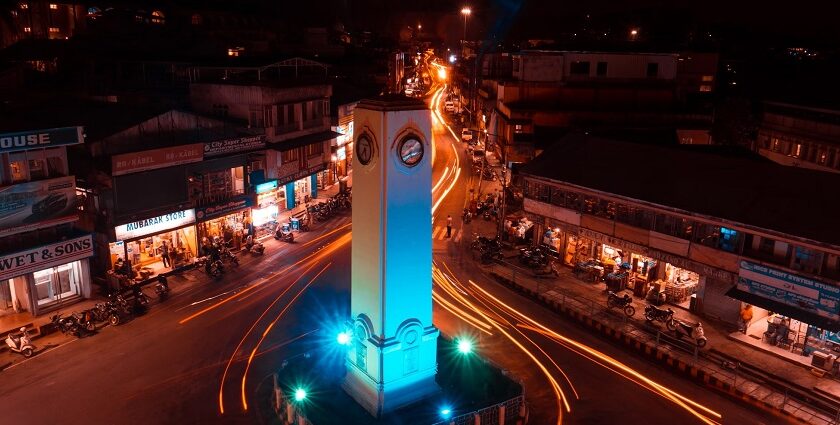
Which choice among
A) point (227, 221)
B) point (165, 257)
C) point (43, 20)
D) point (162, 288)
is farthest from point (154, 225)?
point (43, 20)

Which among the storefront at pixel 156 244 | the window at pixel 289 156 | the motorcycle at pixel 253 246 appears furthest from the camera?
the window at pixel 289 156

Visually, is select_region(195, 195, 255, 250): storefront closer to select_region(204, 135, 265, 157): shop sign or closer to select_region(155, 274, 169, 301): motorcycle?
select_region(204, 135, 265, 157): shop sign

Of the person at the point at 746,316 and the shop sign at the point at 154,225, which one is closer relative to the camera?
the person at the point at 746,316

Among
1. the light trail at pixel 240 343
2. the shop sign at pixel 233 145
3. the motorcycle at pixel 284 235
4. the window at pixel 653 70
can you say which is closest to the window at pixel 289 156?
the shop sign at pixel 233 145

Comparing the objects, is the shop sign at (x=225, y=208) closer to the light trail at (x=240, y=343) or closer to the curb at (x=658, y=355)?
the light trail at (x=240, y=343)

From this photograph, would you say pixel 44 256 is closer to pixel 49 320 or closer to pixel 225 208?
pixel 49 320

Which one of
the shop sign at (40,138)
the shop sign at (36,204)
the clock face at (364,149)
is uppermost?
the clock face at (364,149)

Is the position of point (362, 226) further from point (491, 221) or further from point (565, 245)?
point (491, 221)

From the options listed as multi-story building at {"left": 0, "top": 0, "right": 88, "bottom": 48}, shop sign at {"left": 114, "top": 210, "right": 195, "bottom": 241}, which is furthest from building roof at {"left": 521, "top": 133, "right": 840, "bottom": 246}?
multi-story building at {"left": 0, "top": 0, "right": 88, "bottom": 48}
